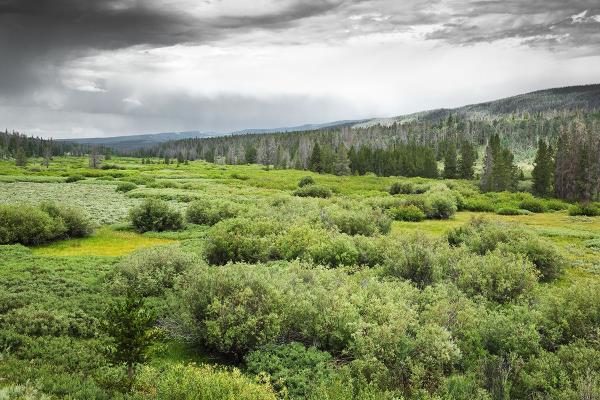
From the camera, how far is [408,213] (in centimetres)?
4294

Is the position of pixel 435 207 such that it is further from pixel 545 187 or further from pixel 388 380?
pixel 545 187

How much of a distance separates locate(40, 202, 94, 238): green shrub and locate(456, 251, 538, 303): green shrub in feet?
83.9

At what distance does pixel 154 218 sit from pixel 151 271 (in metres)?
16.8

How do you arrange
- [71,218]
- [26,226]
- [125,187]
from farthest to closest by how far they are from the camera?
[125,187] → [71,218] → [26,226]

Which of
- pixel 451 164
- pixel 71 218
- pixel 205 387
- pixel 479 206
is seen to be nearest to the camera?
pixel 205 387

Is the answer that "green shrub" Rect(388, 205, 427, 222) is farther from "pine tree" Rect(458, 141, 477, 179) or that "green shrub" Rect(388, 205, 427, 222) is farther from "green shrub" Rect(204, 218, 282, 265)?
"pine tree" Rect(458, 141, 477, 179)

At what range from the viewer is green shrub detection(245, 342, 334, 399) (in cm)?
1098

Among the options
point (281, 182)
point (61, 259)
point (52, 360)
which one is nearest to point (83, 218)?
point (61, 259)

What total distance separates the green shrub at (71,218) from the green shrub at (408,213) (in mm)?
26207

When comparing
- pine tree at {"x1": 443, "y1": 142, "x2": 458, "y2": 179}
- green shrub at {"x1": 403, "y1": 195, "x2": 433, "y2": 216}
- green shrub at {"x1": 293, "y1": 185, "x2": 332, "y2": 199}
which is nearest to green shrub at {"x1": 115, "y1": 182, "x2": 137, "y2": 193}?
green shrub at {"x1": 293, "y1": 185, "x2": 332, "y2": 199}

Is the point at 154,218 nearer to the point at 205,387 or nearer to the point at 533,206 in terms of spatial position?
the point at 205,387

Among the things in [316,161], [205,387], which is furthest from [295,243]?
[316,161]

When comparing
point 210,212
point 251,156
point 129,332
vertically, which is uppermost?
point 251,156

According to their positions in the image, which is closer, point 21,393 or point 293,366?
point 21,393
